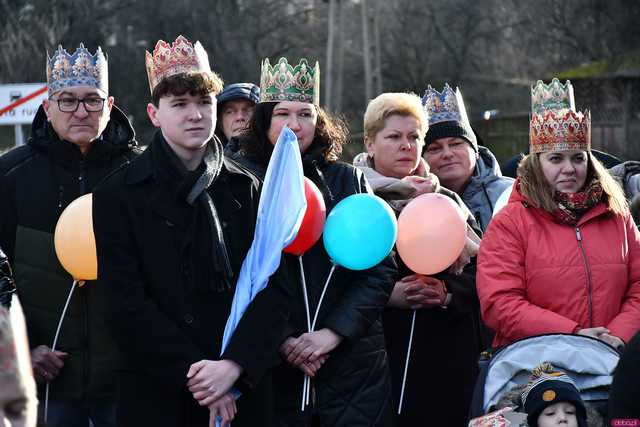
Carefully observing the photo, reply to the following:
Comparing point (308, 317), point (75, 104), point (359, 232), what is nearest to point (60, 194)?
point (75, 104)

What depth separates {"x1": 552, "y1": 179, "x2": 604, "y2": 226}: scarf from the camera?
4730mm

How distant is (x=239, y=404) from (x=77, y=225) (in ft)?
3.85

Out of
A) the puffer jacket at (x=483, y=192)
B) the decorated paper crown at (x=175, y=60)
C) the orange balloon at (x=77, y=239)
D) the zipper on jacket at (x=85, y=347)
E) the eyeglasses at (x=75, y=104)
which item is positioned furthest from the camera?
the puffer jacket at (x=483, y=192)

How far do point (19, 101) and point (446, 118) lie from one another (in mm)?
10308

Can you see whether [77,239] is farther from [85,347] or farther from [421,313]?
[421,313]

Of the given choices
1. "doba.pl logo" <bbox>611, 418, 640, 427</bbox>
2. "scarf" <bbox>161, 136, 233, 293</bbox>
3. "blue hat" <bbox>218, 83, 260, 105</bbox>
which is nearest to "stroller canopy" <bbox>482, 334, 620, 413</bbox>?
"doba.pl logo" <bbox>611, 418, 640, 427</bbox>

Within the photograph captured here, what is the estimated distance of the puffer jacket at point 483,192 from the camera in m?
5.96

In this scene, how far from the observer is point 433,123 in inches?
243

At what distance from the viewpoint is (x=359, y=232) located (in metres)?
4.42

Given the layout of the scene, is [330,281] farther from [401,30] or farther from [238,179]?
[401,30]

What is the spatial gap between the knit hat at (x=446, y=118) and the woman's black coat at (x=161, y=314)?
2367 millimetres

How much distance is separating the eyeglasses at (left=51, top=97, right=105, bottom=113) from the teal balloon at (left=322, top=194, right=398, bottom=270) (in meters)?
1.29

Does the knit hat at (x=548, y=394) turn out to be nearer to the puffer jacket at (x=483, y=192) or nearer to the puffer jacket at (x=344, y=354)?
the puffer jacket at (x=344, y=354)

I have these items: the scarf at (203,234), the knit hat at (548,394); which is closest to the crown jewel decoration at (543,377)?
the knit hat at (548,394)
